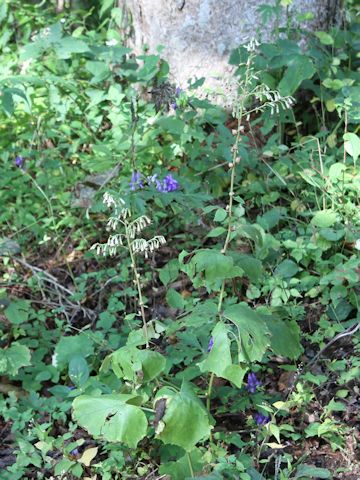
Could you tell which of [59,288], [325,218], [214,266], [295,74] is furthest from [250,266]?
[295,74]

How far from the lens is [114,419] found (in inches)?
86.2

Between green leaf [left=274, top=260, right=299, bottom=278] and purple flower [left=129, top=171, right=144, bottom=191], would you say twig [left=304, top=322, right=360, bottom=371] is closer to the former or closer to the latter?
green leaf [left=274, top=260, right=299, bottom=278]

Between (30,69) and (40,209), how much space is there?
3.75 feet

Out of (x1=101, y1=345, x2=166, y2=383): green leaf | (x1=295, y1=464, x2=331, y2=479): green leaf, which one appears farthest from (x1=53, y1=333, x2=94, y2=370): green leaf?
(x1=295, y1=464, x2=331, y2=479): green leaf

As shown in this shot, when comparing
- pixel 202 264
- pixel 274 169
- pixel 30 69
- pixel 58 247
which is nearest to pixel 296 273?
pixel 274 169

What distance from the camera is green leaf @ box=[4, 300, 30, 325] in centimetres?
298

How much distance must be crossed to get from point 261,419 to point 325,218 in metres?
1.03

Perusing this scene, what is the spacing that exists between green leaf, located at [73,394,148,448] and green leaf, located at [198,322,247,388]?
0.25m

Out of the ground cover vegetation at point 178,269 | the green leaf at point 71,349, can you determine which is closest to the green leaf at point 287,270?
the ground cover vegetation at point 178,269

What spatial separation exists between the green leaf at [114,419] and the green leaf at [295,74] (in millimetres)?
2045

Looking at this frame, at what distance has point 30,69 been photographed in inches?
180

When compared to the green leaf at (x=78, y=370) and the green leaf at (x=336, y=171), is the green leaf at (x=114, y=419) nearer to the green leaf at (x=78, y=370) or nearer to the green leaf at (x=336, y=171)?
the green leaf at (x=78, y=370)

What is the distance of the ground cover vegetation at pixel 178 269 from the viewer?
2.32m

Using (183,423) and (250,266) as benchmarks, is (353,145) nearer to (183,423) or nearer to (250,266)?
(250,266)
